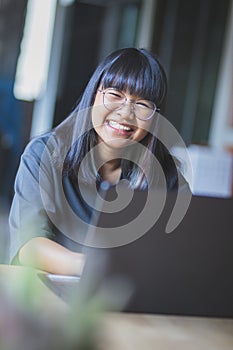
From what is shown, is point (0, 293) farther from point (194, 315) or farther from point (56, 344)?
point (194, 315)

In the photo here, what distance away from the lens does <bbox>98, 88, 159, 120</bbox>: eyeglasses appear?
1353 mm

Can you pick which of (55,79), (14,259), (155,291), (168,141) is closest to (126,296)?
(155,291)

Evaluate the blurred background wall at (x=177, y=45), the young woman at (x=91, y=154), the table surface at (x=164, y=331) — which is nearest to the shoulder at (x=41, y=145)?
the young woman at (x=91, y=154)

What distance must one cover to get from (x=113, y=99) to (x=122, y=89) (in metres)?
0.03

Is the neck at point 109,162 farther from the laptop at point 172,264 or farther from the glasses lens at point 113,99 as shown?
the laptop at point 172,264

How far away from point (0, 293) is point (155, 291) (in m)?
0.54

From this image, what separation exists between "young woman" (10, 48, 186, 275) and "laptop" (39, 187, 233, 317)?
297 mm

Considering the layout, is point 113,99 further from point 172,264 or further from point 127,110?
point 172,264

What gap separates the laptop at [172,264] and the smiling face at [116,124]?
44cm

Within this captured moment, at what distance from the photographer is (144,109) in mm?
1398

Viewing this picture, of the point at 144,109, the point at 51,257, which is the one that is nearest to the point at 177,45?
the point at 144,109

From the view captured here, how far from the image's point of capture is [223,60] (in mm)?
3930

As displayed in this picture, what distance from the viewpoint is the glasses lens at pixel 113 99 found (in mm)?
1352

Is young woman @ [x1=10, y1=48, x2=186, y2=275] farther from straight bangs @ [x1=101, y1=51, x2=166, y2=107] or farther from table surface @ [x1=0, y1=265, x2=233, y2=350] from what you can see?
table surface @ [x1=0, y1=265, x2=233, y2=350]
